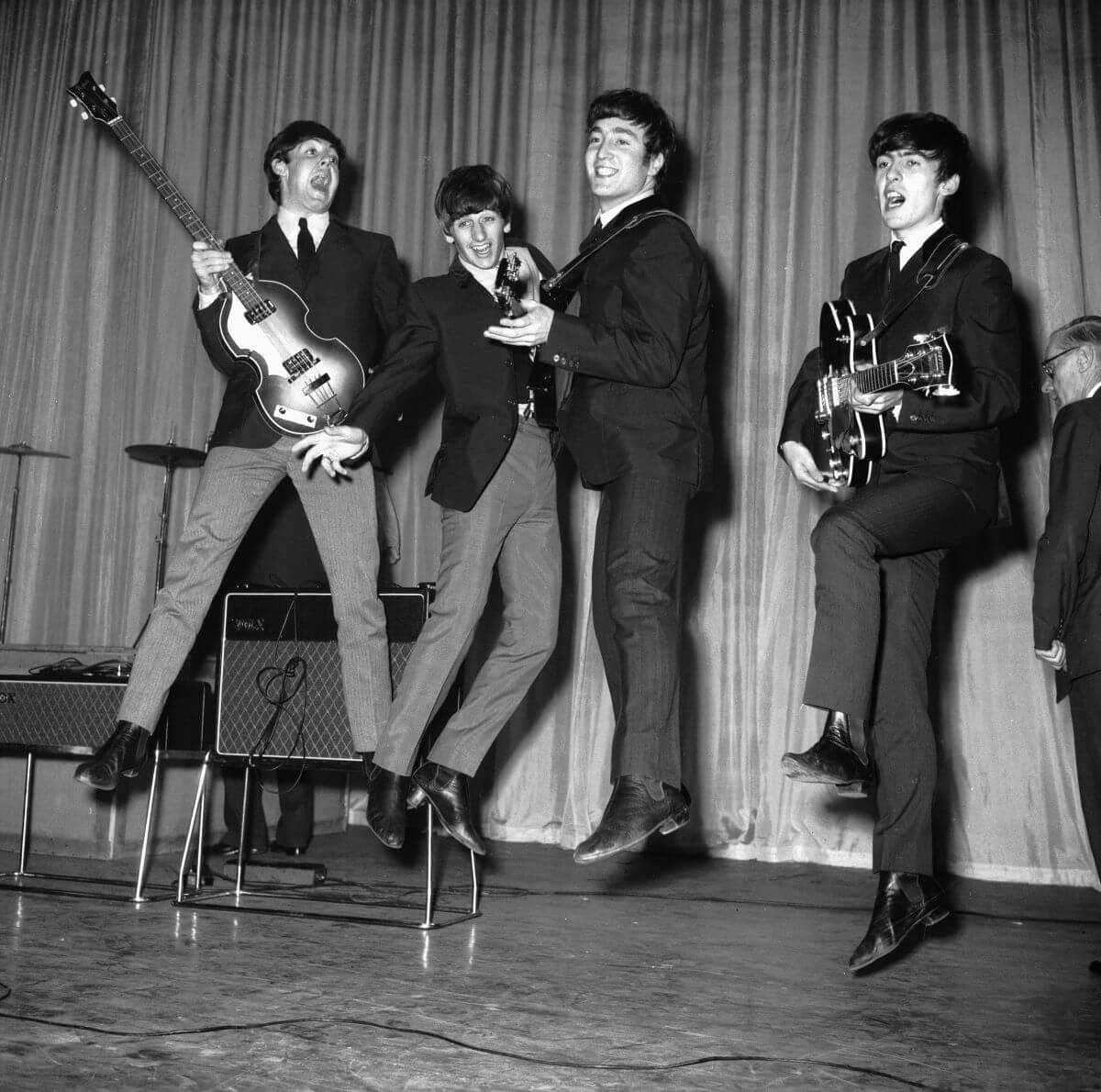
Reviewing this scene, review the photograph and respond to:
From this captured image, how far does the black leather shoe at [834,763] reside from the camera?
7.64 feet

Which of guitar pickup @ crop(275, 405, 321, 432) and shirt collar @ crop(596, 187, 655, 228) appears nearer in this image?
shirt collar @ crop(596, 187, 655, 228)

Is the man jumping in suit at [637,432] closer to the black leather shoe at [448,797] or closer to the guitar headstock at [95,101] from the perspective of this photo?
the black leather shoe at [448,797]

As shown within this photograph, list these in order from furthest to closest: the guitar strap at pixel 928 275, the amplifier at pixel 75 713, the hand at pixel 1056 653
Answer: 1. the amplifier at pixel 75 713
2. the hand at pixel 1056 653
3. the guitar strap at pixel 928 275

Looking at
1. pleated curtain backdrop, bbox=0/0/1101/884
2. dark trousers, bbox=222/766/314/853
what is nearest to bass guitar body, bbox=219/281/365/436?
pleated curtain backdrop, bbox=0/0/1101/884

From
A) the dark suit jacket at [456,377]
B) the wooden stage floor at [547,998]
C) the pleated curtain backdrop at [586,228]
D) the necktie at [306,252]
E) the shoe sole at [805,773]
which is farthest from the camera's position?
the pleated curtain backdrop at [586,228]

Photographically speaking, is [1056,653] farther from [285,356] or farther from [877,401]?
[285,356]

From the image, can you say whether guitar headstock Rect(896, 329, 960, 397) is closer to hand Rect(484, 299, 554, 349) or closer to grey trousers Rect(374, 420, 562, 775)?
hand Rect(484, 299, 554, 349)

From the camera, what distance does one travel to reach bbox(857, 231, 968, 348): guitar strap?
2.67 metres

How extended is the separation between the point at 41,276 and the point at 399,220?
1.84 m

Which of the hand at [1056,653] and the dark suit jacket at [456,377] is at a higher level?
the dark suit jacket at [456,377]

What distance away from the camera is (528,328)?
8.26 feet

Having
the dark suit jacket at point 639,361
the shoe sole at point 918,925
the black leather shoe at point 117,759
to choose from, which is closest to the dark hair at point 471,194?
the dark suit jacket at point 639,361

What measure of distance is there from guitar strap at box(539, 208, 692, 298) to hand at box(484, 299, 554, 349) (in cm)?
29

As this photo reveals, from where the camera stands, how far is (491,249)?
3.27m
